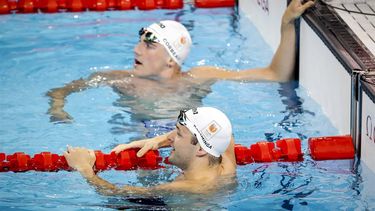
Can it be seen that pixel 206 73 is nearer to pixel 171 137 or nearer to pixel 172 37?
pixel 172 37

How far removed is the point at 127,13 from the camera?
9000 millimetres

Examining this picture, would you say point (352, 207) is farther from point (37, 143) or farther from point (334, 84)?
point (37, 143)

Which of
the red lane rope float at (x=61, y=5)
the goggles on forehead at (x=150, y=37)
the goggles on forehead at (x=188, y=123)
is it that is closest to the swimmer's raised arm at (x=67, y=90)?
the goggles on forehead at (x=150, y=37)

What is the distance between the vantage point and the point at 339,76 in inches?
218

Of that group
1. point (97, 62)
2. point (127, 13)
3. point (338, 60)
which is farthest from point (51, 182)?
point (127, 13)

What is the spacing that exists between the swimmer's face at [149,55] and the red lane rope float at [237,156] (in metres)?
1.09

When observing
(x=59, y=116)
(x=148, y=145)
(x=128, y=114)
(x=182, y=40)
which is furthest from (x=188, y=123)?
(x=182, y=40)

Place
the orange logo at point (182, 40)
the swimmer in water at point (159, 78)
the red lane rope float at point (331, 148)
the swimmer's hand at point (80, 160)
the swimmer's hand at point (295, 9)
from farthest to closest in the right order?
the swimmer's hand at point (295, 9)
the orange logo at point (182, 40)
the swimmer in water at point (159, 78)
the red lane rope float at point (331, 148)
the swimmer's hand at point (80, 160)

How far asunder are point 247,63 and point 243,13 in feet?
5.27

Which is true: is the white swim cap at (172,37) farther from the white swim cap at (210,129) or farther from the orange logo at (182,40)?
the white swim cap at (210,129)

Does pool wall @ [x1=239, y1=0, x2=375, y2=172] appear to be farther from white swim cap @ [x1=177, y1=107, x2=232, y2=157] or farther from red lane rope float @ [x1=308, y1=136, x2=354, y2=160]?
white swim cap @ [x1=177, y1=107, x2=232, y2=157]

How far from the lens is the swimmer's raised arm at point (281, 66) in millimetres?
6332

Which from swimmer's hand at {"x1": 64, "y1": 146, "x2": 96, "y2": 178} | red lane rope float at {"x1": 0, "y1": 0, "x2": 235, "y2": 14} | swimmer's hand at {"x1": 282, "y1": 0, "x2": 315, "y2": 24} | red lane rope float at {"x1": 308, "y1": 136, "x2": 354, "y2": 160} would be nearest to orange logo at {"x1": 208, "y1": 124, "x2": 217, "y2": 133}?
swimmer's hand at {"x1": 64, "y1": 146, "x2": 96, "y2": 178}

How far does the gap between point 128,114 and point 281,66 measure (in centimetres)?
119
